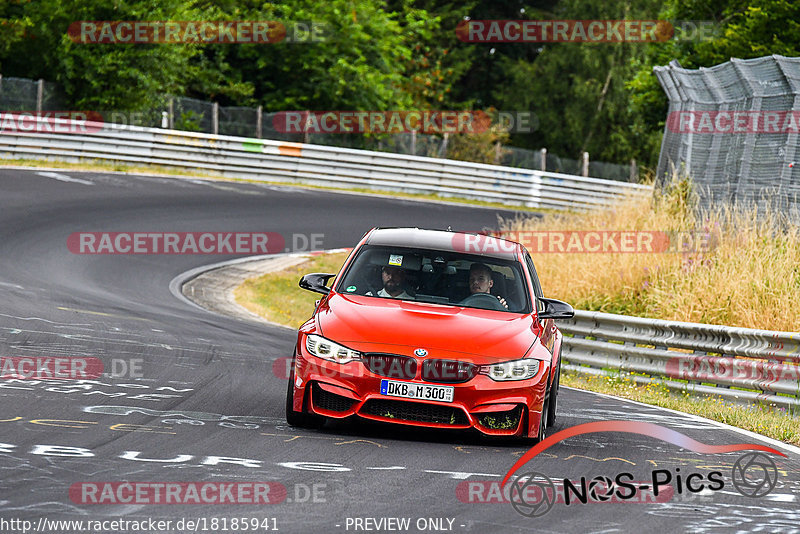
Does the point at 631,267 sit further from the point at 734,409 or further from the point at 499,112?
the point at 499,112

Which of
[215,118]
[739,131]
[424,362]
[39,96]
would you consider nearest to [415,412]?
[424,362]

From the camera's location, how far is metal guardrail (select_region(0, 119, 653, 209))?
2958 centimetres

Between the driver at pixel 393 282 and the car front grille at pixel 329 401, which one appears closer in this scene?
the car front grille at pixel 329 401

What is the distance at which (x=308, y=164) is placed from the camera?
108 ft

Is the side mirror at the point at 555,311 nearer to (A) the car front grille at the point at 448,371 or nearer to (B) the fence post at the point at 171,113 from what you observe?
(A) the car front grille at the point at 448,371

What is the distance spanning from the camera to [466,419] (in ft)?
26.8

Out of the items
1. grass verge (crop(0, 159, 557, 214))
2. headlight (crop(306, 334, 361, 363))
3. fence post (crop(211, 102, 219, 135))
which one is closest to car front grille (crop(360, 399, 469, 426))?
headlight (crop(306, 334, 361, 363))

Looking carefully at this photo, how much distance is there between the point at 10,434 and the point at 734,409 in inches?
288

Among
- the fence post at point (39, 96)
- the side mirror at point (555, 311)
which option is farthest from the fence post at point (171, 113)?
the side mirror at point (555, 311)

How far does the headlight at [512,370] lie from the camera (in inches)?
326

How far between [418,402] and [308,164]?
83.2 ft

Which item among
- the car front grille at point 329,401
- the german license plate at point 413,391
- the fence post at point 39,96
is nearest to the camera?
the german license plate at point 413,391

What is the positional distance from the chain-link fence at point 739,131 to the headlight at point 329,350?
10.6 meters

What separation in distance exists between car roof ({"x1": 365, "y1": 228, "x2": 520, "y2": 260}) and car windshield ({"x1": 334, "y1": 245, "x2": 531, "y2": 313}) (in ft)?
0.23
